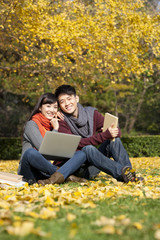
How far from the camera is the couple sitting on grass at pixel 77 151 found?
4.06 metres

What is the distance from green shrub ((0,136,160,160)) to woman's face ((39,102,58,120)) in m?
9.33

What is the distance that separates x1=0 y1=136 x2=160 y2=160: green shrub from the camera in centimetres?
1355

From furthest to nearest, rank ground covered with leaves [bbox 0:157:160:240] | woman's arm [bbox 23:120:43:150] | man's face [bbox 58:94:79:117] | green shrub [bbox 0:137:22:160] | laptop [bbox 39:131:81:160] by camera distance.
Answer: green shrub [bbox 0:137:22:160] < man's face [bbox 58:94:79:117] < woman's arm [bbox 23:120:43:150] < laptop [bbox 39:131:81:160] < ground covered with leaves [bbox 0:157:160:240]

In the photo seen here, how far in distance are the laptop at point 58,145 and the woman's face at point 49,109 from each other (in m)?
0.59

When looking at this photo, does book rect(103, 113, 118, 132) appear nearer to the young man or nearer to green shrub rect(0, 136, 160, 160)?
the young man

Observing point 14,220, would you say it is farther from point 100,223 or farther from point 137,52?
point 137,52

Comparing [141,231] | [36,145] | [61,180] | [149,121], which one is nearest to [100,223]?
[141,231]

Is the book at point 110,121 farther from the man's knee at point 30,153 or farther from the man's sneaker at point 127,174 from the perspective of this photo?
the man's knee at point 30,153

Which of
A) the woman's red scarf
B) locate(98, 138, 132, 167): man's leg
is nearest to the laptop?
the woman's red scarf

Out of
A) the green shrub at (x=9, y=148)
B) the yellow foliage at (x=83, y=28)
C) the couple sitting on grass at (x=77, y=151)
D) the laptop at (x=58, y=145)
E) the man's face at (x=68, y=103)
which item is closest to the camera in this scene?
the laptop at (x=58, y=145)

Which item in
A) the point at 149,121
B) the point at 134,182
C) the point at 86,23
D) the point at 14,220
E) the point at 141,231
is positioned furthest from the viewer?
the point at 149,121

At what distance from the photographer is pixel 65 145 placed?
4.07 meters

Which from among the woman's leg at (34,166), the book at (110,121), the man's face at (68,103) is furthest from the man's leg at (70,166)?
the man's face at (68,103)

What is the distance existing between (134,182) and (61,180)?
91 centimetres
